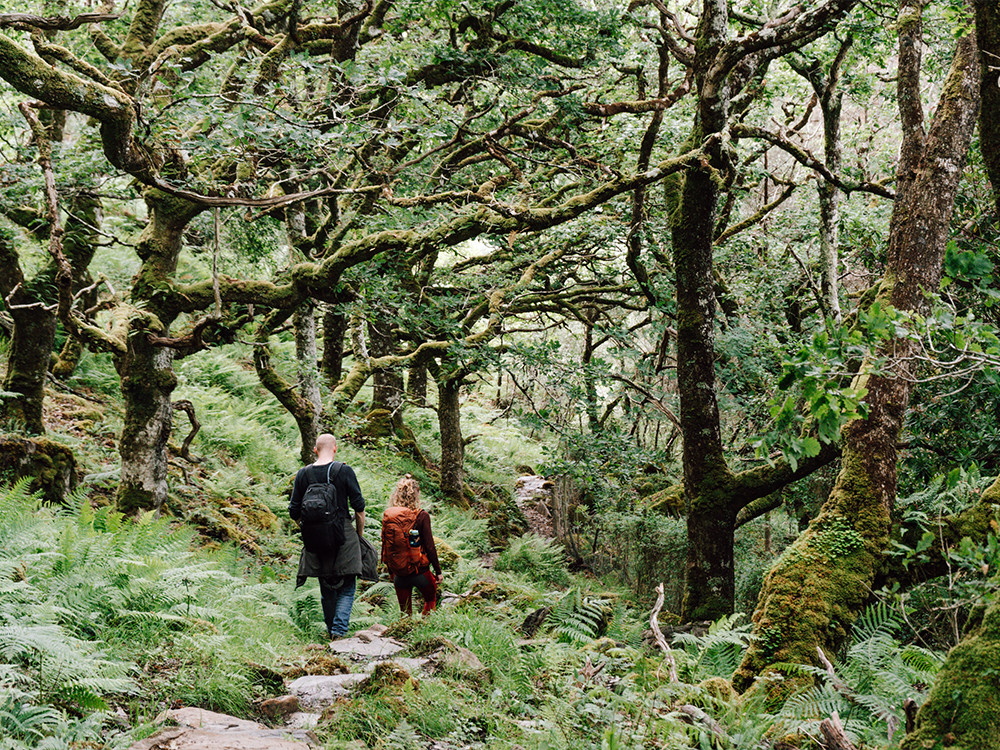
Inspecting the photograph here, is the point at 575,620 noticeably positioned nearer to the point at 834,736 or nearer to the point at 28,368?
the point at 834,736

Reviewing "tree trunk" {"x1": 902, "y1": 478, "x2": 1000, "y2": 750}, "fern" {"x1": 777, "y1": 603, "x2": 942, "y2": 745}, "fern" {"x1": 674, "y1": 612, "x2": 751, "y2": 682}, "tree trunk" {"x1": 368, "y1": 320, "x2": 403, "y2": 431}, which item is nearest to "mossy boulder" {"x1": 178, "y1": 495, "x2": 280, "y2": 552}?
"tree trunk" {"x1": 368, "y1": 320, "x2": 403, "y2": 431}

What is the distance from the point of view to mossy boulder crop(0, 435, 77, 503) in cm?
795

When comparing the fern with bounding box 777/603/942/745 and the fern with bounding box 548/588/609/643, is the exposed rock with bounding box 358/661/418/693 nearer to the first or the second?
the fern with bounding box 548/588/609/643

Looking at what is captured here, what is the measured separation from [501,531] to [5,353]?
9650 millimetres

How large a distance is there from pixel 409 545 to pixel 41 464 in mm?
4605

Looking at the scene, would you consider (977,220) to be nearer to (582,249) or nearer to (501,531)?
(582,249)

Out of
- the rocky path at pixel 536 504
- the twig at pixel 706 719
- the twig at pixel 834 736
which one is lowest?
the rocky path at pixel 536 504

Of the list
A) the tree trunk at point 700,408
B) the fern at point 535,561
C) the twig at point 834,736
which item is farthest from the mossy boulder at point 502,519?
the twig at point 834,736

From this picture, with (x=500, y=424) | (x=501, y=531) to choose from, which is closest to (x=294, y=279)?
(x=501, y=531)

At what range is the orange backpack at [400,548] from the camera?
713 cm

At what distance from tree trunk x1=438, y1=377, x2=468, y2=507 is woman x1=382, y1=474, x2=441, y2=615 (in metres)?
7.34

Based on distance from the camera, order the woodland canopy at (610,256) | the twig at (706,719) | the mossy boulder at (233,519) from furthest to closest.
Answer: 1. the mossy boulder at (233,519)
2. the woodland canopy at (610,256)
3. the twig at (706,719)

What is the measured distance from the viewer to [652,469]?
1450cm

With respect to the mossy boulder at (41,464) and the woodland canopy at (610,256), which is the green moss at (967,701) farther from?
the mossy boulder at (41,464)
